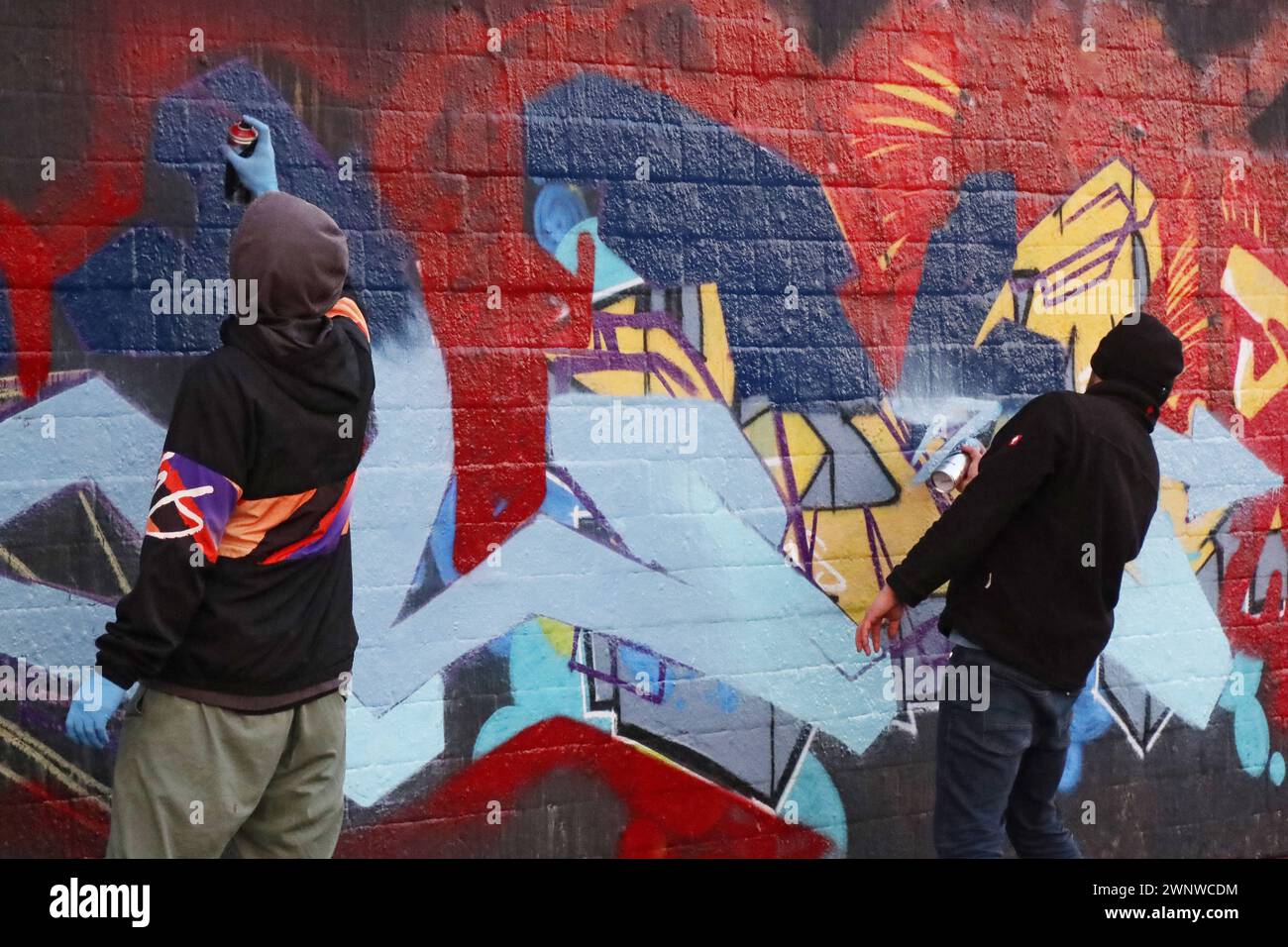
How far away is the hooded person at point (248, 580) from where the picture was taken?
3078mm

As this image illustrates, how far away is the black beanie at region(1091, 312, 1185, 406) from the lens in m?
4.08

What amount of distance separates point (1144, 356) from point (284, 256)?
242 cm

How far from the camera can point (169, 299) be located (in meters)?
4.04

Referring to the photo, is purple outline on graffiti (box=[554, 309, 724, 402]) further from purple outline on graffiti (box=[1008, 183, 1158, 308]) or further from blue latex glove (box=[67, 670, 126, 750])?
blue latex glove (box=[67, 670, 126, 750])

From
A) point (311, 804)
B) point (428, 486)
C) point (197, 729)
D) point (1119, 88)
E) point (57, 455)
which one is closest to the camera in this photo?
point (197, 729)

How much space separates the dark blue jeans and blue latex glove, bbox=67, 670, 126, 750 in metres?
2.26

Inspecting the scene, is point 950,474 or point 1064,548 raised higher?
point 950,474

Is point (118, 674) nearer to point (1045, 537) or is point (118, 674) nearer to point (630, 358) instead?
point (630, 358)

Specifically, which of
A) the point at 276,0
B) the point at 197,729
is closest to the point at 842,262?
the point at 276,0

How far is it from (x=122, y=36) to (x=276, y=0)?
445 millimetres

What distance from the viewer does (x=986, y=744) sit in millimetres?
3936

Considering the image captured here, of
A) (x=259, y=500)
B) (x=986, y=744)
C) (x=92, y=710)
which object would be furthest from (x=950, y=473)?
(x=92, y=710)

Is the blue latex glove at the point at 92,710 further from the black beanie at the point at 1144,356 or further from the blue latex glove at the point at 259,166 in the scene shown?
the black beanie at the point at 1144,356

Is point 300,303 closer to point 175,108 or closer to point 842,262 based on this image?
point 175,108
